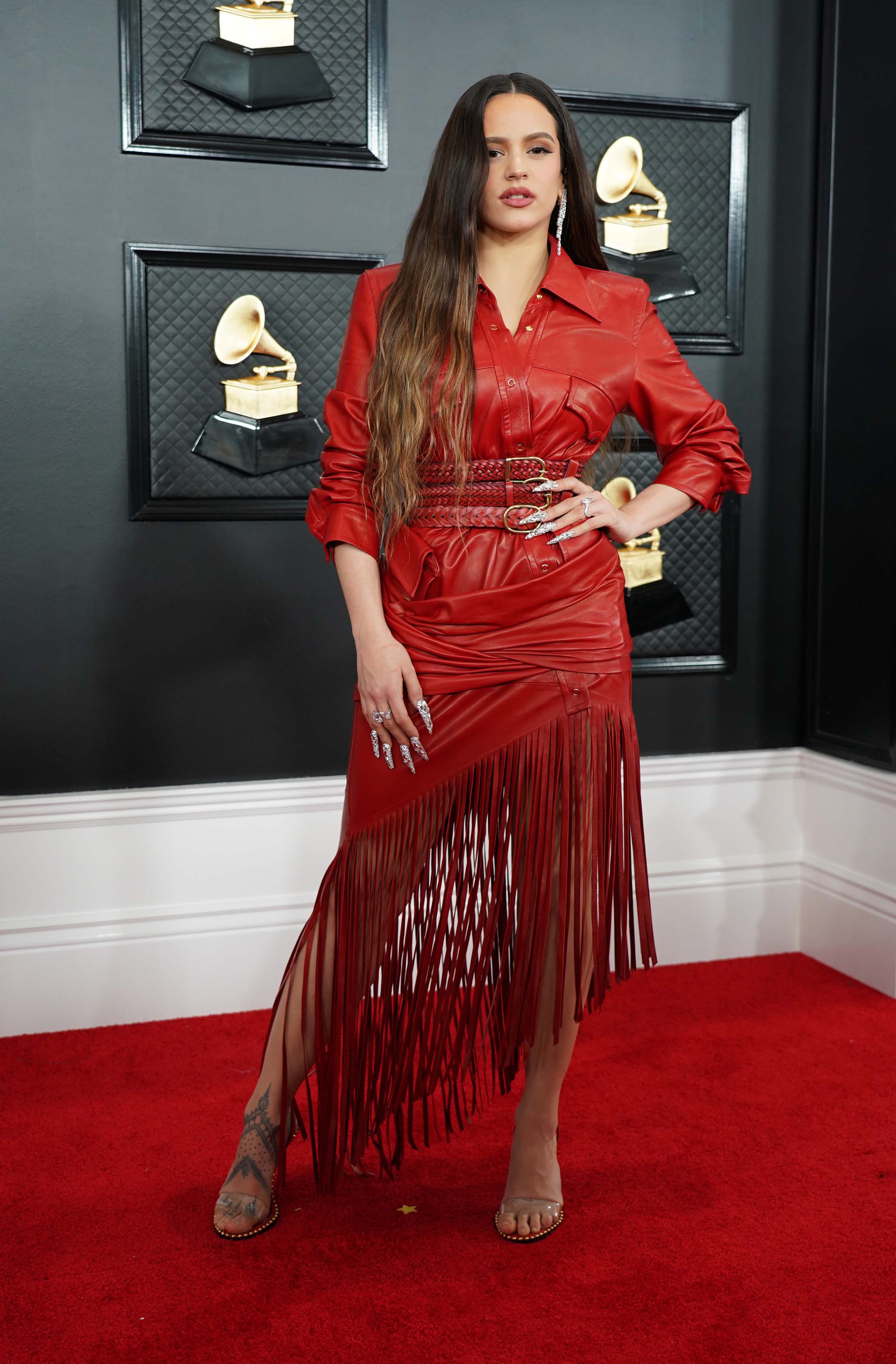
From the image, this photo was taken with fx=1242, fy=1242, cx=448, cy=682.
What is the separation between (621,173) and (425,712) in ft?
5.66

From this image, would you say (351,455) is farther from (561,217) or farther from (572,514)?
(561,217)

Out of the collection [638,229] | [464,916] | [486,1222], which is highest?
[638,229]

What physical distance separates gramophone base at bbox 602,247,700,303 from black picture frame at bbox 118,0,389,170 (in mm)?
624

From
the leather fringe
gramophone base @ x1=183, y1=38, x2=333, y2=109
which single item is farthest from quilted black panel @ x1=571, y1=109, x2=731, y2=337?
the leather fringe

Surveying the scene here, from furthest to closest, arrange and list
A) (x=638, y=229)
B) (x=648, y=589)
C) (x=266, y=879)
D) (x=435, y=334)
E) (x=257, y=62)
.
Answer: (x=648, y=589) → (x=638, y=229) → (x=266, y=879) → (x=257, y=62) → (x=435, y=334)

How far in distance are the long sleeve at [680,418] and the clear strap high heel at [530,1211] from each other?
1.12 meters

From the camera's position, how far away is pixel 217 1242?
188 centimetres

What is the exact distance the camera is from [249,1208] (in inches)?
74.6

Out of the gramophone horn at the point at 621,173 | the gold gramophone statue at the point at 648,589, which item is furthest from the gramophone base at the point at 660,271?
the gold gramophone statue at the point at 648,589

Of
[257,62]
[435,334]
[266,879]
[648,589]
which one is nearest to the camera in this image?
[435,334]

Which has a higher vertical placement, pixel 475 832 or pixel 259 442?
pixel 259 442

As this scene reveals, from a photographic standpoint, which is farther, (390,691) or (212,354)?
(212,354)

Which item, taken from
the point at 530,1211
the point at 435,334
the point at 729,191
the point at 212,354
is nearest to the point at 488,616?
the point at 435,334

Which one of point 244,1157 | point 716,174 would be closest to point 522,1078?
point 244,1157
